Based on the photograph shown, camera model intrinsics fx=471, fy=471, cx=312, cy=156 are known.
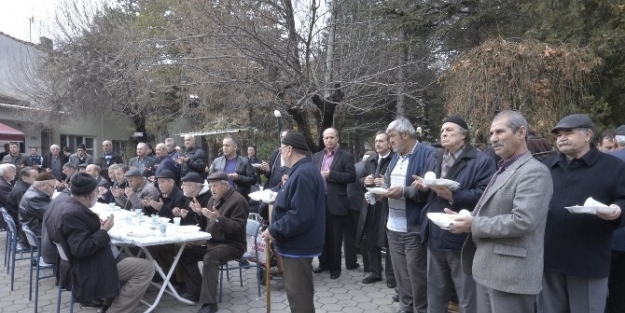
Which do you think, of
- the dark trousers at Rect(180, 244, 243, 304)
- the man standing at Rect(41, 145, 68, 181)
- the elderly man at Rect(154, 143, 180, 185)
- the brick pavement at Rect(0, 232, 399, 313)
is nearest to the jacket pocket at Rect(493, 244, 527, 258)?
Answer: the brick pavement at Rect(0, 232, 399, 313)

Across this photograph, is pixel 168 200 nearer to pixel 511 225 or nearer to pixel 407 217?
pixel 407 217

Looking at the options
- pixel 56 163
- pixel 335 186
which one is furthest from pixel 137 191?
pixel 56 163

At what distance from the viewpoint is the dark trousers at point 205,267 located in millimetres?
5137

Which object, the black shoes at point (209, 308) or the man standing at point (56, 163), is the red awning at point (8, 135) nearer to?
the man standing at point (56, 163)

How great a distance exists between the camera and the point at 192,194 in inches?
232

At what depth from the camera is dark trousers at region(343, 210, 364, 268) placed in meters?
6.74

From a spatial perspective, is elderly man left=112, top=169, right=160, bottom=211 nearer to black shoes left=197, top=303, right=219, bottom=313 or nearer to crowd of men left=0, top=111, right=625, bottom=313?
crowd of men left=0, top=111, right=625, bottom=313

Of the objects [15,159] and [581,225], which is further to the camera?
[15,159]

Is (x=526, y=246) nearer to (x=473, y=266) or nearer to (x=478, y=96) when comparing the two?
(x=473, y=266)

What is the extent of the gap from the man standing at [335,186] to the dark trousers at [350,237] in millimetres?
261

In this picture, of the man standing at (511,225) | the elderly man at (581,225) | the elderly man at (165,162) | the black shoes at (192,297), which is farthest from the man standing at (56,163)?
the elderly man at (581,225)

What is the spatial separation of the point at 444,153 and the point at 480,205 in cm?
121

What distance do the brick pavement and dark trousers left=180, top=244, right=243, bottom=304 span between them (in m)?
0.26

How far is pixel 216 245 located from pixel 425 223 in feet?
8.41
